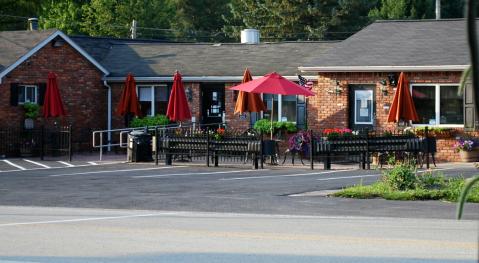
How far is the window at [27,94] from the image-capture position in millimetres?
33931

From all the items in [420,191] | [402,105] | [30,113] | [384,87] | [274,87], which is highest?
[384,87]

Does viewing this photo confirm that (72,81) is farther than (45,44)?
Yes

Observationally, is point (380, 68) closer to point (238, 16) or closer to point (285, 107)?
point (285, 107)

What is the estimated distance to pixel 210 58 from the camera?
122ft

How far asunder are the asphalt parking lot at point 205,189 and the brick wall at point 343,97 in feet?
11.6

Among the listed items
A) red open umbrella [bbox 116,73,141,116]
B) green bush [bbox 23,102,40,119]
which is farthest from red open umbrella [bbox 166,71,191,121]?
green bush [bbox 23,102,40,119]

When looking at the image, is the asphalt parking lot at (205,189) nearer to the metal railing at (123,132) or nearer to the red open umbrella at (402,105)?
the red open umbrella at (402,105)

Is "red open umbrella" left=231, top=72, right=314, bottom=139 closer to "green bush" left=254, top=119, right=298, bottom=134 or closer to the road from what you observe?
the road

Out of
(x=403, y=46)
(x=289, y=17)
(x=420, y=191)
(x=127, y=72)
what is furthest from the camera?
(x=289, y=17)

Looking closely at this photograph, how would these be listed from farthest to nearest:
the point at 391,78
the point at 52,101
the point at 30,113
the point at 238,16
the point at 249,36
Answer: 1. the point at 238,16
2. the point at 249,36
3. the point at 30,113
4. the point at 52,101
5. the point at 391,78

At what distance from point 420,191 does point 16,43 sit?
2154 cm

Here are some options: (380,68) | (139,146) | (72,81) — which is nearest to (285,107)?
(380,68)

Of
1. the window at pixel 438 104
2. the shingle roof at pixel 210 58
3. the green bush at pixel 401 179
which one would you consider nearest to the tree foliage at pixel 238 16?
the shingle roof at pixel 210 58

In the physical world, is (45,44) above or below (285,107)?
above
